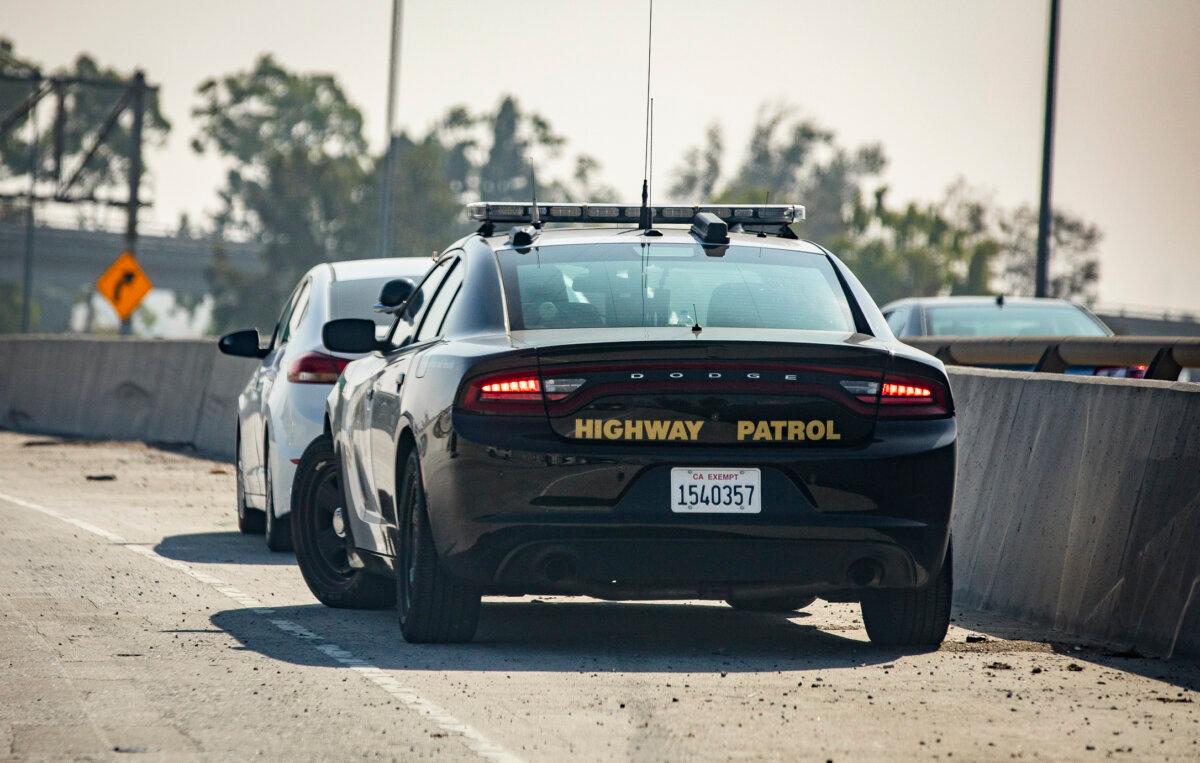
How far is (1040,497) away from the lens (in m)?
10.3

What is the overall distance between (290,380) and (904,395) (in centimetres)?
566

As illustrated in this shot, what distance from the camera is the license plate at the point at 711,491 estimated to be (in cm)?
826

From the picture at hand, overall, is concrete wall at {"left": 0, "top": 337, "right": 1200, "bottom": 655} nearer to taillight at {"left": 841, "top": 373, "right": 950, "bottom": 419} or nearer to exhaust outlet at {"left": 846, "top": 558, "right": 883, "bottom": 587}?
taillight at {"left": 841, "top": 373, "right": 950, "bottom": 419}

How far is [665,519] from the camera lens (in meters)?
8.23

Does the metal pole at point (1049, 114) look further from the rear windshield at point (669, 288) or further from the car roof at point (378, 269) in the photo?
the rear windshield at point (669, 288)

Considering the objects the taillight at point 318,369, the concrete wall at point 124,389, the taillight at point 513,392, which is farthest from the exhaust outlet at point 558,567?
the concrete wall at point 124,389

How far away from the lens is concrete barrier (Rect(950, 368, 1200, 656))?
349 inches

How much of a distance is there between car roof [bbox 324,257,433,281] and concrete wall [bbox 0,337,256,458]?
393 inches

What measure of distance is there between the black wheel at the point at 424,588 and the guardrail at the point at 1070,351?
633 cm

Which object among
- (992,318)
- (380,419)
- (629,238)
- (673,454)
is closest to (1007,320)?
(992,318)

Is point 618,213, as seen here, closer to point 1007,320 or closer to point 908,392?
point 908,392

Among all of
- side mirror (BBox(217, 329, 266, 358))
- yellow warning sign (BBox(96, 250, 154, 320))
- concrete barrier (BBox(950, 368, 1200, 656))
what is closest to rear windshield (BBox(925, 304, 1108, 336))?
side mirror (BBox(217, 329, 266, 358))

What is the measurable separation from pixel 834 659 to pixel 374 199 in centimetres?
11390

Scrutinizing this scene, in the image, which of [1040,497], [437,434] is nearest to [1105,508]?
[1040,497]
